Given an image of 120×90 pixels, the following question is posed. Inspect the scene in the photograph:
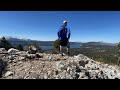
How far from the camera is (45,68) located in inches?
257

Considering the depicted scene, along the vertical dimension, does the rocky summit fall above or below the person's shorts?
below

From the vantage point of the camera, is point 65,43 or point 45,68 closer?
point 45,68

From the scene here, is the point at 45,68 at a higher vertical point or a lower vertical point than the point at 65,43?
lower

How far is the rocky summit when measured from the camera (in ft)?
20.0

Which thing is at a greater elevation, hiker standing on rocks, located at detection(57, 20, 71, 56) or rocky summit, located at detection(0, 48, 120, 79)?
hiker standing on rocks, located at detection(57, 20, 71, 56)

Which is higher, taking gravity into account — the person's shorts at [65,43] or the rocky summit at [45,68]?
the person's shorts at [65,43]

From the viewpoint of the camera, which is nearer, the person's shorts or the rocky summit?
the rocky summit

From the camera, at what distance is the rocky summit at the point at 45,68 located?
609 centimetres

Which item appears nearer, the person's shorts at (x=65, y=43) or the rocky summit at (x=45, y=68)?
the rocky summit at (x=45, y=68)
